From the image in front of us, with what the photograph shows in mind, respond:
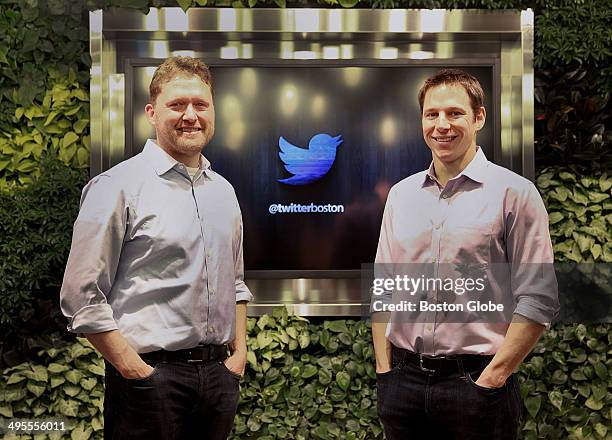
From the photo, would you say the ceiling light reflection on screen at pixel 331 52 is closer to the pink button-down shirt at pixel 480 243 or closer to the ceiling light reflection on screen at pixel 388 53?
the ceiling light reflection on screen at pixel 388 53

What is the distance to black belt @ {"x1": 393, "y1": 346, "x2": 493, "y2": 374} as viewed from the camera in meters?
2.04

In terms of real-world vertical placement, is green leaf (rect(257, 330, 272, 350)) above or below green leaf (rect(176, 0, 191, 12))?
below

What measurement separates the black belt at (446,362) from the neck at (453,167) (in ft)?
1.62

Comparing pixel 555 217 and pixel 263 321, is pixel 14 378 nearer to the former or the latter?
pixel 263 321

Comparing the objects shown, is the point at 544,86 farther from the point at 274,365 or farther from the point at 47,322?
the point at 47,322

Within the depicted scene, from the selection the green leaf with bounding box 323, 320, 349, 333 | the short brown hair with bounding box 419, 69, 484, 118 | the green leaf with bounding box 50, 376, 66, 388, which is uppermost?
the short brown hair with bounding box 419, 69, 484, 118

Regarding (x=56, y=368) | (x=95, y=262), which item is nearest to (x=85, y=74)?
(x=56, y=368)

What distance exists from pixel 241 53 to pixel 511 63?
1047mm

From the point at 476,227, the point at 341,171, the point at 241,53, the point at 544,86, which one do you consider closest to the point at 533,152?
the point at 544,86

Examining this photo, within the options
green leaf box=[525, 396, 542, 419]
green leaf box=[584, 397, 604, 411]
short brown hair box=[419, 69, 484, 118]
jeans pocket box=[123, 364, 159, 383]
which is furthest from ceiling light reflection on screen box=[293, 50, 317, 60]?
green leaf box=[584, 397, 604, 411]

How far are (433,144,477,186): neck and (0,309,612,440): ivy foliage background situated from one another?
0.90m

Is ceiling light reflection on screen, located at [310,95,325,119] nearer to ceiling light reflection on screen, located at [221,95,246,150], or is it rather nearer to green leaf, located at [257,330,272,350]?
ceiling light reflection on screen, located at [221,95,246,150]

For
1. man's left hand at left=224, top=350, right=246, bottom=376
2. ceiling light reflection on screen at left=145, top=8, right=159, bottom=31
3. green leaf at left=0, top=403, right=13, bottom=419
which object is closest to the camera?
man's left hand at left=224, top=350, right=246, bottom=376

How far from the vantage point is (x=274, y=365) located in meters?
2.88
